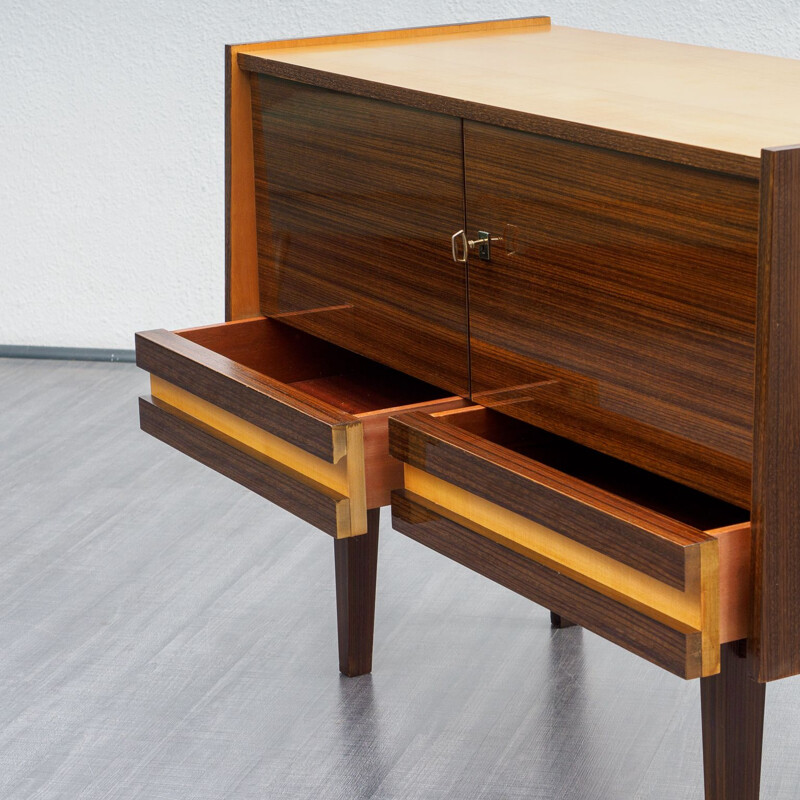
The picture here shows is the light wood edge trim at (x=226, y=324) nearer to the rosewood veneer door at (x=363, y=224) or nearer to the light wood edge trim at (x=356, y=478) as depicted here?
the rosewood veneer door at (x=363, y=224)

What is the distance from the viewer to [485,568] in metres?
1.31

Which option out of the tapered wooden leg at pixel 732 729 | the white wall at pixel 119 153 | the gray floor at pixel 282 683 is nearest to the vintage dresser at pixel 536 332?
the tapered wooden leg at pixel 732 729

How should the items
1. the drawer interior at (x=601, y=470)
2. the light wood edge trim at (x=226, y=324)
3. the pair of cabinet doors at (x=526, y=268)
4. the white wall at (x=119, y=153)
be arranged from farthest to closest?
the white wall at (x=119, y=153) < the light wood edge trim at (x=226, y=324) < the drawer interior at (x=601, y=470) < the pair of cabinet doors at (x=526, y=268)

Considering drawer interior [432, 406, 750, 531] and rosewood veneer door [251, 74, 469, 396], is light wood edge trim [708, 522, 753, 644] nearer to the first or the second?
drawer interior [432, 406, 750, 531]

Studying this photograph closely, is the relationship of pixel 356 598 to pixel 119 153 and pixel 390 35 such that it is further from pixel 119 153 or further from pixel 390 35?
pixel 119 153

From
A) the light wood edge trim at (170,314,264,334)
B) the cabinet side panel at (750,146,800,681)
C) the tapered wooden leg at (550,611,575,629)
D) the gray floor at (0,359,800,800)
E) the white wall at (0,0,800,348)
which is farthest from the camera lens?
the white wall at (0,0,800,348)

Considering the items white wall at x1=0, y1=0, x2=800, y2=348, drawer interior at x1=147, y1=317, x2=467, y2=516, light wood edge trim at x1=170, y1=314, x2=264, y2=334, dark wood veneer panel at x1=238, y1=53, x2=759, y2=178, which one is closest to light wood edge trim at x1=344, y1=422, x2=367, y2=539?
drawer interior at x1=147, y1=317, x2=467, y2=516

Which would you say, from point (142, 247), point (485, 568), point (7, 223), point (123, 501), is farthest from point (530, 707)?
point (7, 223)

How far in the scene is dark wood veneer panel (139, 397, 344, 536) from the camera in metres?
1.46

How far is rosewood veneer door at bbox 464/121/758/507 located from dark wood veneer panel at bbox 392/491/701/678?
132 mm

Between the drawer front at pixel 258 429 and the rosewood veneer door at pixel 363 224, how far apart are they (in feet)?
0.41

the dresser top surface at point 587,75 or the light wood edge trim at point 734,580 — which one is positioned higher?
the dresser top surface at point 587,75

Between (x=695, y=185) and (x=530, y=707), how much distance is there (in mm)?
940

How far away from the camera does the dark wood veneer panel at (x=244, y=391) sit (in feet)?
4.73
